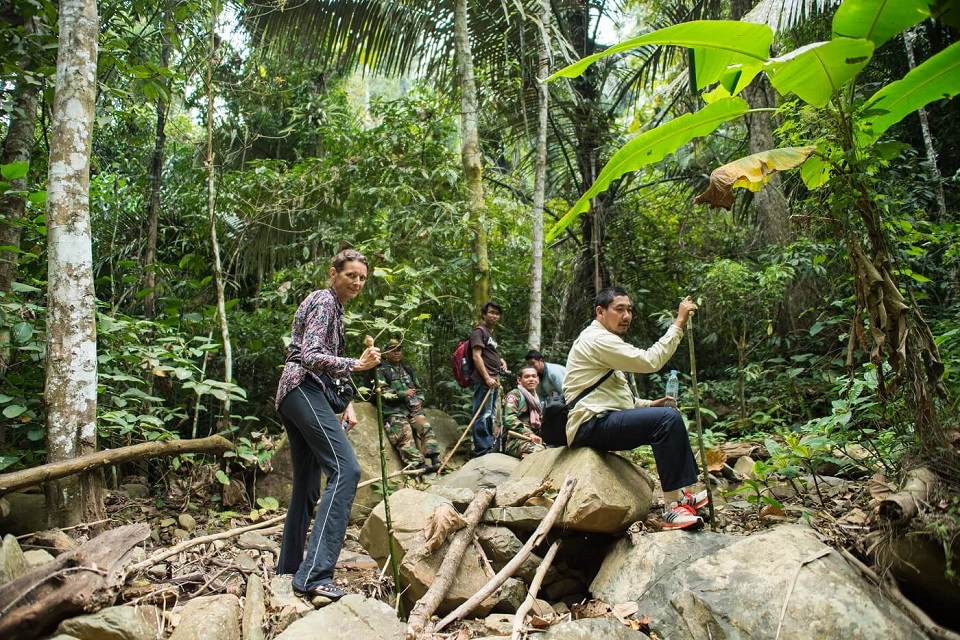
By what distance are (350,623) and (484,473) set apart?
295cm

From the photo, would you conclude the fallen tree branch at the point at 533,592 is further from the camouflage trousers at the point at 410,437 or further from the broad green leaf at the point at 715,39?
the camouflage trousers at the point at 410,437

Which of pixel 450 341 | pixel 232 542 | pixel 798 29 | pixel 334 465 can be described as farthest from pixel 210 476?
pixel 798 29

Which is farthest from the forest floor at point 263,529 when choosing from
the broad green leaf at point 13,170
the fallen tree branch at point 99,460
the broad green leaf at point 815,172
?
the broad green leaf at point 13,170

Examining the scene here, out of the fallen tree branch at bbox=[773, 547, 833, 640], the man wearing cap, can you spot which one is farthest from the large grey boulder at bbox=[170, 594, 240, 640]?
the man wearing cap

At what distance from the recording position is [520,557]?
3.89 meters

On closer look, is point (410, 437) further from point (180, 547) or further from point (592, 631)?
point (592, 631)

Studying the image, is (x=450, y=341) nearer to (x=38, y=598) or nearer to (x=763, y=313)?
(x=763, y=313)

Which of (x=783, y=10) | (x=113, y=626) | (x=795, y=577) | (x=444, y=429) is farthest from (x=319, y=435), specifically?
(x=783, y=10)

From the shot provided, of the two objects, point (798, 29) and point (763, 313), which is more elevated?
point (798, 29)

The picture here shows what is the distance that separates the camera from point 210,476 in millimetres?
6078

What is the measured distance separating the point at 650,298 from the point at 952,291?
460 cm

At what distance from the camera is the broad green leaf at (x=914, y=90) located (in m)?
3.20

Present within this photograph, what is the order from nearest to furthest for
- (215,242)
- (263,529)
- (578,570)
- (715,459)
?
(578,570), (263,529), (715,459), (215,242)

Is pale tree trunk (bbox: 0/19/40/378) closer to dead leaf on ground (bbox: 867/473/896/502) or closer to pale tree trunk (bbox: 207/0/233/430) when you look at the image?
pale tree trunk (bbox: 207/0/233/430)
